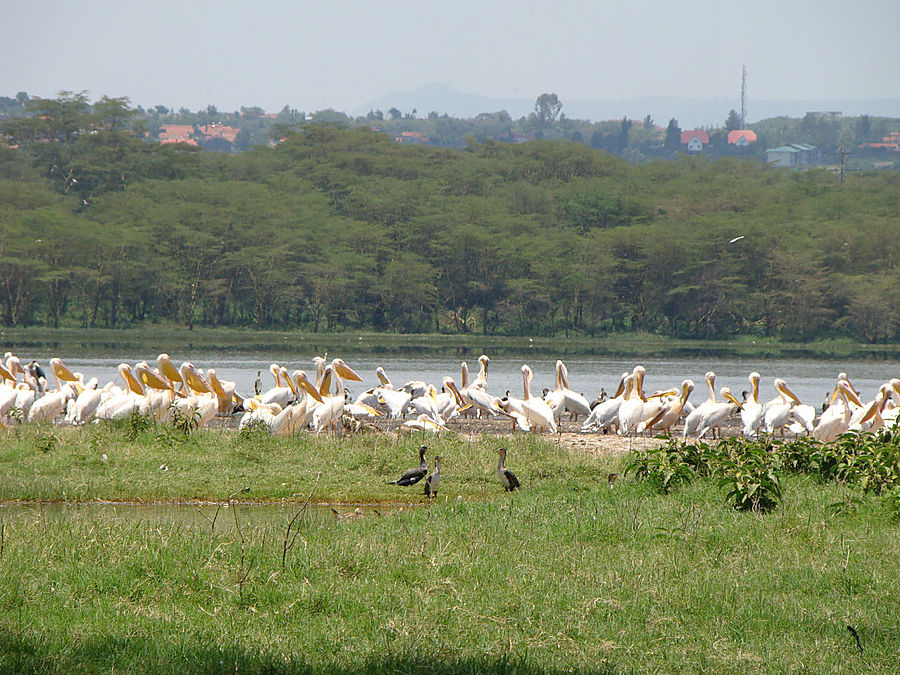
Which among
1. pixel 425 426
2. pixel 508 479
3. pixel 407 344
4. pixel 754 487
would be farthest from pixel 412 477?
pixel 407 344

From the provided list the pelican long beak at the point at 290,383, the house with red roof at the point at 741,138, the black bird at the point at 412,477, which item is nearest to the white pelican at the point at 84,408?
the pelican long beak at the point at 290,383

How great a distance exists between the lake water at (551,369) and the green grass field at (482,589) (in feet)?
54.7

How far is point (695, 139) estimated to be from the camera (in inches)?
6698

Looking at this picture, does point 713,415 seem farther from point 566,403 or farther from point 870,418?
point 566,403

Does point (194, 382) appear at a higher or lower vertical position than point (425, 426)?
higher

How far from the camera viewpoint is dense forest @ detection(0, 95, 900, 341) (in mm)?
53250

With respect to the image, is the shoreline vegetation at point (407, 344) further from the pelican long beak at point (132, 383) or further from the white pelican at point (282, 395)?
the pelican long beak at point (132, 383)

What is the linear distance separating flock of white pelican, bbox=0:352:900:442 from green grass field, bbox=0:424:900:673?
5440 millimetres

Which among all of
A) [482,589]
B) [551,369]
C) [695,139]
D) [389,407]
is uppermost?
[695,139]

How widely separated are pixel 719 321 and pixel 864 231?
9043 millimetres

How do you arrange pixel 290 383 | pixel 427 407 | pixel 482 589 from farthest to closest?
1. pixel 290 383
2. pixel 427 407
3. pixel 482 589

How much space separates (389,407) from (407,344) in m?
31.3

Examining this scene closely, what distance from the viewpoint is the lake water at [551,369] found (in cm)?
2784

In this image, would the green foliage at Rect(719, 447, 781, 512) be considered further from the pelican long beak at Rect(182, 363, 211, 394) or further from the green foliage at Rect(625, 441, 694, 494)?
the pelican long beak at Rect(182, 363, 211, 394)
